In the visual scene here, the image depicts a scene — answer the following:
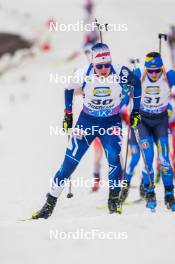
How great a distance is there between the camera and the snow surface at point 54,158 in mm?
5824

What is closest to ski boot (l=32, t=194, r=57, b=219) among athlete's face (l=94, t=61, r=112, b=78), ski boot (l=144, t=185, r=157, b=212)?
ski boot (l=144, t=185, r=157, b=212)

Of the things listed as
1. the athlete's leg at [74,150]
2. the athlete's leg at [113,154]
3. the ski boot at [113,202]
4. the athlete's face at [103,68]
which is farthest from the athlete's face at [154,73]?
the ski boot at [113,202]

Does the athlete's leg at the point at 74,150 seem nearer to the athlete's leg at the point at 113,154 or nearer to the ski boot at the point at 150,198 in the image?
the athlete's leg at the point at 113,154

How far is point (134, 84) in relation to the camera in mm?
7957

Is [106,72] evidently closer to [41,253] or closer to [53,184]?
[53,184]

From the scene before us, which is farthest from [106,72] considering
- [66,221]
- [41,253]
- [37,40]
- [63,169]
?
[37,40]

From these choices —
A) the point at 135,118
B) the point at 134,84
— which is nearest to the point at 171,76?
the point at 134,84

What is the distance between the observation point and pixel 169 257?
558cm

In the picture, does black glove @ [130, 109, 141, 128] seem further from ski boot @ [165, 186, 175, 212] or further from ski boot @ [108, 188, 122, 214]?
ski boot @ [165, 186, 175, 212]

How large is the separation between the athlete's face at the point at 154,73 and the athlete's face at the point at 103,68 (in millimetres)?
909

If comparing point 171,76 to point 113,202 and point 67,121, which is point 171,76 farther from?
point 113,202

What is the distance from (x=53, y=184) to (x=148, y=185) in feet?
5.35

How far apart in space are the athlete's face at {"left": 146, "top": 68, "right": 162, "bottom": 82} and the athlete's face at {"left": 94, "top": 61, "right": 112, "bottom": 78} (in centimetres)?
91

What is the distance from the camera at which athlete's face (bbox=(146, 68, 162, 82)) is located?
8445 mm
